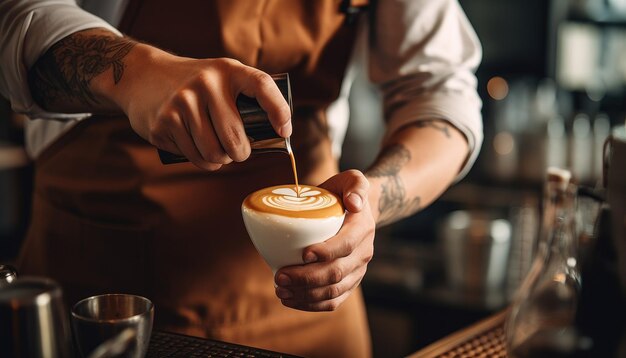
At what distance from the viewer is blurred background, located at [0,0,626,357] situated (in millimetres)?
3344

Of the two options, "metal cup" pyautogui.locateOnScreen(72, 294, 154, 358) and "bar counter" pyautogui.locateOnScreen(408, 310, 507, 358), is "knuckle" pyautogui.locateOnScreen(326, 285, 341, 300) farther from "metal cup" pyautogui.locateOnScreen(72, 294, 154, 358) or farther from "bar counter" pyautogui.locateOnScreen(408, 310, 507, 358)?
"metal cup" pyautogui.locateOnScreen(72, 294, 154, 358)

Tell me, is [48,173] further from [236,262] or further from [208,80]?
[208,80]

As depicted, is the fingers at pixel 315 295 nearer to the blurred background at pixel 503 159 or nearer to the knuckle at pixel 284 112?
the knuckle at pixel 284 112

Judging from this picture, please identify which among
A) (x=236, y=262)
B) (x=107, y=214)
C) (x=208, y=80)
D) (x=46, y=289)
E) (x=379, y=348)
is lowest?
(x=379, y=348)

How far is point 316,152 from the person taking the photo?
170 cm

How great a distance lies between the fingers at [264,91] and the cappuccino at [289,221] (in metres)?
→ 0.14

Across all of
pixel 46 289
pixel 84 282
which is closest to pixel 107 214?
pixel 84 282

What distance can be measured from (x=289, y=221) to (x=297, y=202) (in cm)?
7

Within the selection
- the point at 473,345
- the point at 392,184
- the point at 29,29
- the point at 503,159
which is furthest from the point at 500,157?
the point at 29,29

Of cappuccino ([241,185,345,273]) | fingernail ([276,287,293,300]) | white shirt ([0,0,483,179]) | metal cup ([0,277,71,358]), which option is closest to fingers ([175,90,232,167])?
cappuccino ([241,185,345,273])

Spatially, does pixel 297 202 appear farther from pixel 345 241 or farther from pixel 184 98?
pixel 184 98

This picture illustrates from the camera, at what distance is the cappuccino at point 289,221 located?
1114mm

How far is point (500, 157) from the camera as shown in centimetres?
377

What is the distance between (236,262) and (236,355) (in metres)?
0.56
